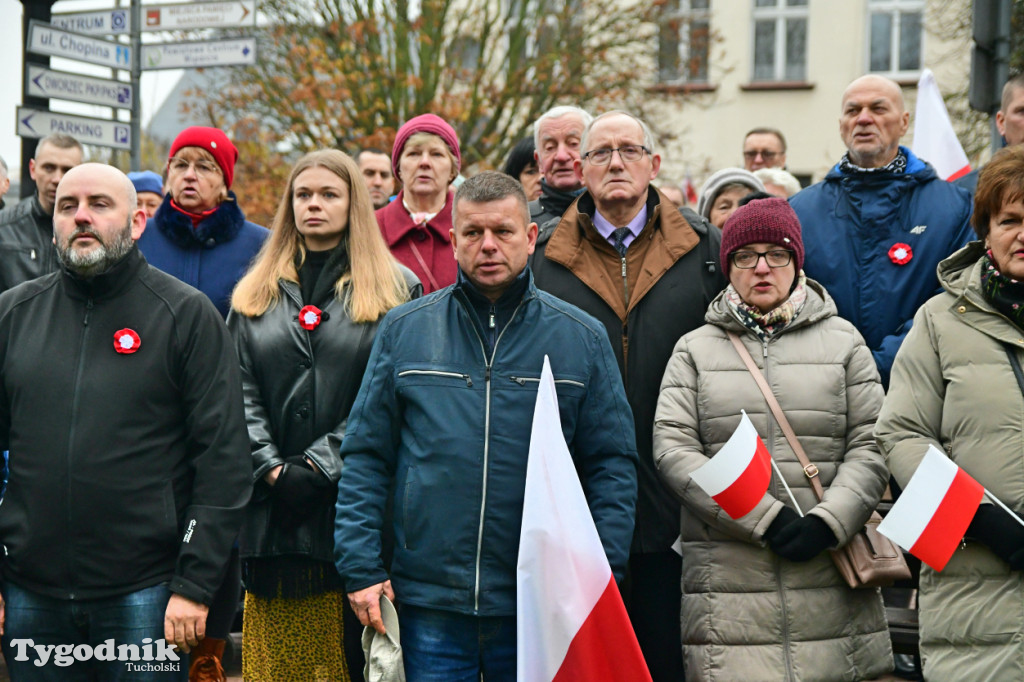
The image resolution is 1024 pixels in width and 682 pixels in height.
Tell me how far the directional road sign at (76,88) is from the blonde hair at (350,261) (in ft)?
18.1

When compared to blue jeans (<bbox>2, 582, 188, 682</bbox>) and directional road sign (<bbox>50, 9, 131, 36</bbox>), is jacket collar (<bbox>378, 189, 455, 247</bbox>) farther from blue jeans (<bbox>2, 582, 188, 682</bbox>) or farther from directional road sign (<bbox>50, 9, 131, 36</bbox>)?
directional road sign (<bbox>50, 9, 131, 36</bbox>)

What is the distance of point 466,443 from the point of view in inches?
150

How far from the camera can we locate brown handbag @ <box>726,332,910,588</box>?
13.5 feet

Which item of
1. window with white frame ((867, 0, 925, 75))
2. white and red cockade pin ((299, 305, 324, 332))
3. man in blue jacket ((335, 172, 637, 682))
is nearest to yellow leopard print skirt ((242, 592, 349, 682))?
man in blue jacket ((335, 172, 637, 682))

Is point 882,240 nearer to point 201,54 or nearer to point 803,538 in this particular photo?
point 803,538

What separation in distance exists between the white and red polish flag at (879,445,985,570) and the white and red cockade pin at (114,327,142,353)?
2.45 metres

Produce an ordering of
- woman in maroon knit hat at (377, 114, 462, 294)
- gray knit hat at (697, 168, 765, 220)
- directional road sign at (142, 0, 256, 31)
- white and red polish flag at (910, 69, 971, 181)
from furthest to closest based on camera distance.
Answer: directional road sign at (142, 0, 256, 31) → white and red polish flag at (910, 69, 971, 181) → gray knit hat at (697, 168, 765, 220) → woman in maroon knit hat at (377, 114, 462, 294)

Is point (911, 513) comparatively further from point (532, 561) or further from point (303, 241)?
point (303, 241)

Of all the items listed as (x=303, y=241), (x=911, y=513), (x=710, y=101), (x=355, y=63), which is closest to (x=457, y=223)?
(x=303, y=241)

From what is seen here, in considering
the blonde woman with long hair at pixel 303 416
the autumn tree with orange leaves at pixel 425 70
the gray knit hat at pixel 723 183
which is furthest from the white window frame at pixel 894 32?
the blonde woman with long hair at pixel 303 416

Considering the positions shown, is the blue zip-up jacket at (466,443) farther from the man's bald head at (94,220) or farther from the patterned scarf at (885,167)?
the patterned scarf at (885,167)

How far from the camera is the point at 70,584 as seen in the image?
3916 mm

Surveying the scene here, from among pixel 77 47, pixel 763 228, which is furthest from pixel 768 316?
pixel 77 47

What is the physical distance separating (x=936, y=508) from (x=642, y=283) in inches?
60.5
